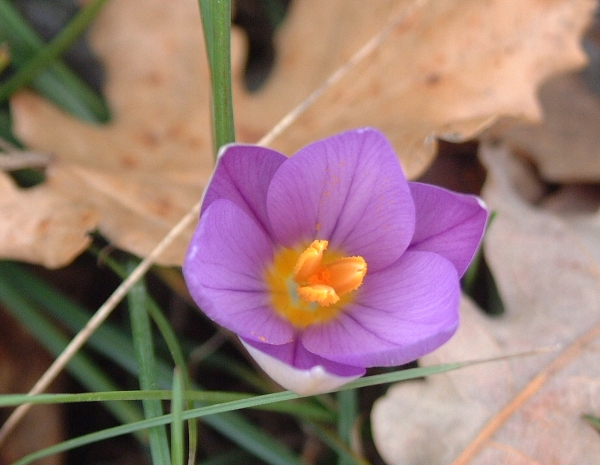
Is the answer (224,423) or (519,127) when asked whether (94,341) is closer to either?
(224,423)

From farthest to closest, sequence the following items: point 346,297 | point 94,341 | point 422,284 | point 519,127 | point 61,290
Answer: point 519,127 < point 61,290 < point 94,341 < point 346,297 < point 422,284

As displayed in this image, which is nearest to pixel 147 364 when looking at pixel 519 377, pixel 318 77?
pixel 519 377

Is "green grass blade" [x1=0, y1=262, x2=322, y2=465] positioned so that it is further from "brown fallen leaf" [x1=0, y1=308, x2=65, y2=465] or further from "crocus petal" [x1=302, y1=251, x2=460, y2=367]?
"crocus petal" [x1=302, y1=251, x2=460, y2=367]

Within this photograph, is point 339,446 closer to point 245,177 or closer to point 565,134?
point 245,177

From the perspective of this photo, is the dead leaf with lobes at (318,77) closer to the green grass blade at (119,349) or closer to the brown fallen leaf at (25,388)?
the green grass blade at (119,349)

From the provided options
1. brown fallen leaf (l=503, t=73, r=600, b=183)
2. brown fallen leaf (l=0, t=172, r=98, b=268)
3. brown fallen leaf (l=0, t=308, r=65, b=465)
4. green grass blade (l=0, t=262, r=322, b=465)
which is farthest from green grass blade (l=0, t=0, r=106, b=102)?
brown fallen leaf (l=503, t=73, r=600, b=183)

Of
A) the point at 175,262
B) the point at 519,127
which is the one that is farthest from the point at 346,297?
the point at 519,127
